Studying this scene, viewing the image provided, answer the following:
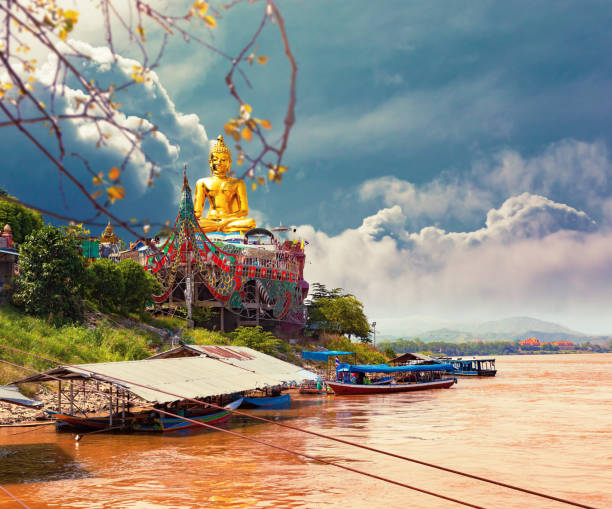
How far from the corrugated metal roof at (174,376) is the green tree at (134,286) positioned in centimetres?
1326

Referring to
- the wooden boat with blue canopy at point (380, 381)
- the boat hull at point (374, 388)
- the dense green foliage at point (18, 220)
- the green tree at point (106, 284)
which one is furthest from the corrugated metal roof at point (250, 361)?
the dense green foliage at point (18, 220)

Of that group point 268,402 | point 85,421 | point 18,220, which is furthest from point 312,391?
point 18,220

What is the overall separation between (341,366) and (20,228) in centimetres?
2117

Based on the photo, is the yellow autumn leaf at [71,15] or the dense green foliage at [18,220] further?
the dense green foliage at [18,220]

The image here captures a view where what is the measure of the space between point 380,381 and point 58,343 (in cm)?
1962

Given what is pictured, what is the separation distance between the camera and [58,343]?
86.1 ft

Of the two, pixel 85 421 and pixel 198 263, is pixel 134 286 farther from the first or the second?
pixel 85 421

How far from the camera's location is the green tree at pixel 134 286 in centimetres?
3619

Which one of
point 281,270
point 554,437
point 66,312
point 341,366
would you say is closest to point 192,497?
point 554,437

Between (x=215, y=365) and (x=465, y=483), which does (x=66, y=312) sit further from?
(x=465, y=483)

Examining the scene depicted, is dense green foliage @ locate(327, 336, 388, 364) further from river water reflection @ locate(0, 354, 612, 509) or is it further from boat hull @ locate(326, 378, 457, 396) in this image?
river water reflection @ locate(0, 354, 612, 509)

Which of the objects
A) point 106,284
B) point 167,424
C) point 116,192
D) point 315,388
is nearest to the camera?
point 116,192

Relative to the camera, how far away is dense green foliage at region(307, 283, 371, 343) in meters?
59.0

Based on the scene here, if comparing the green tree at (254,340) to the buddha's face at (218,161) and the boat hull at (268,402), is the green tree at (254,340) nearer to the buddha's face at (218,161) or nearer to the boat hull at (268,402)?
the boat hull at (268,402)
